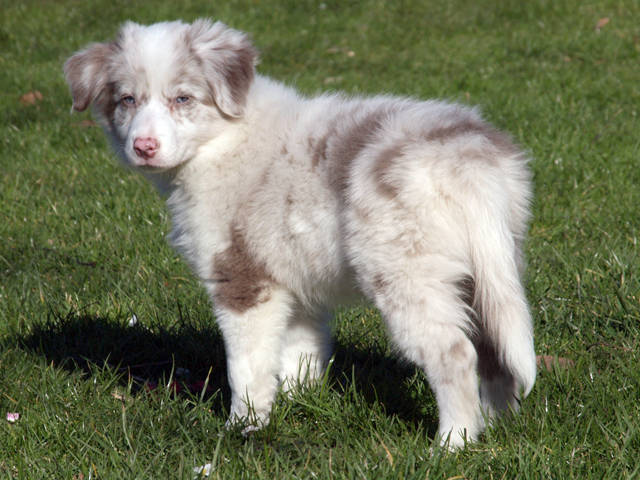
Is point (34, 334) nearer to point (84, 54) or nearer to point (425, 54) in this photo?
point (84, 54)

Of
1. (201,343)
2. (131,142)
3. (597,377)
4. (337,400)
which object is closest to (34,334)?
(201,343)

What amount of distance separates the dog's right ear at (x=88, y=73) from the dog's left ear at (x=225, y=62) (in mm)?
387

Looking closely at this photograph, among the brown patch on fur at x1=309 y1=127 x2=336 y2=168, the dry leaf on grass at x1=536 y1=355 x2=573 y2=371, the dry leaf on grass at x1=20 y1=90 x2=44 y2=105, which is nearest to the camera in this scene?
the brown patch on fur at x1=309 y1=127 x2=336 y2=168

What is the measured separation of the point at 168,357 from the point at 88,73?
1.27 meters

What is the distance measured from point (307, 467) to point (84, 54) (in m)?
1.98

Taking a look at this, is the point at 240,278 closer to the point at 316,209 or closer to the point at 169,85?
the point at 316,209

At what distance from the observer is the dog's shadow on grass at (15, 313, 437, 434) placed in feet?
10.9

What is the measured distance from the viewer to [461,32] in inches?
384

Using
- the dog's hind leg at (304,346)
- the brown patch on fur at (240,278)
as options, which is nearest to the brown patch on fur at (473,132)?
the brown patch on fur at (240,278)

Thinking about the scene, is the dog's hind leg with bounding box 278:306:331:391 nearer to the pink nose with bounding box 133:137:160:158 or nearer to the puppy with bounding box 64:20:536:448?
the puppy with bounding box 64:20:536:448

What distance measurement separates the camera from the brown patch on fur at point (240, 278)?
3045 mm

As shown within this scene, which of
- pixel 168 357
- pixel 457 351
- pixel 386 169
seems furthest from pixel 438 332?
pixel 168 357

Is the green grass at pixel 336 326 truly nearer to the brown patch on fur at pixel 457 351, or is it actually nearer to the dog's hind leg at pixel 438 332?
the dog's hind leg at pixel 438 332

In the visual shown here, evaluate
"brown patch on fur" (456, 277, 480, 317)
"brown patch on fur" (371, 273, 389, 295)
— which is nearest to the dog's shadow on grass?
"brown patch on fur" (456, 277, 480, 317)
